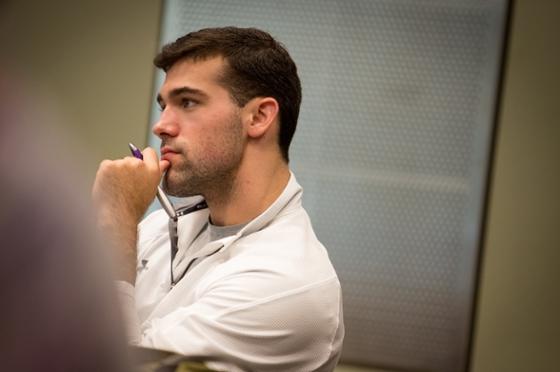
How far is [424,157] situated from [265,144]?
44.6 inches

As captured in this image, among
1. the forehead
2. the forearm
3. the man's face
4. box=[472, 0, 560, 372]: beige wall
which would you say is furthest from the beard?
box=[472, 0, 560, 372]: beige wall

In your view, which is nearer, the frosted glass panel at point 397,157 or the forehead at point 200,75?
the forehead at point 200,75

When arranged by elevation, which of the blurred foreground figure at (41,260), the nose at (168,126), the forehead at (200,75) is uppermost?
the blurred foreground figure at (41,260)

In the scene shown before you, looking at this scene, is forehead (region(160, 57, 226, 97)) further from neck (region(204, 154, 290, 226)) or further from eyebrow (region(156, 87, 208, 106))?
neck (region(204, 154, 290, 226))

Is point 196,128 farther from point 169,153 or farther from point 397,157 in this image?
point 397,157

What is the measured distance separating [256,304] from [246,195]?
0.43 metres

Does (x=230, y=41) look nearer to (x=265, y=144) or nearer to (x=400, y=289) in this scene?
(x=265, y=144)

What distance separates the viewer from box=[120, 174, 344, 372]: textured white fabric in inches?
53.3

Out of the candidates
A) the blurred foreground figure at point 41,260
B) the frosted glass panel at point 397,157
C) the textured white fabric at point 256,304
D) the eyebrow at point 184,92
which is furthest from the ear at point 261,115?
the blurred foreground figure at point 41,260

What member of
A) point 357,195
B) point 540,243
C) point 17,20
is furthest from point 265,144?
point 17,20

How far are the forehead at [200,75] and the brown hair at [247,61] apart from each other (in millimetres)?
14

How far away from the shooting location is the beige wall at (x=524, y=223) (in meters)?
2.70

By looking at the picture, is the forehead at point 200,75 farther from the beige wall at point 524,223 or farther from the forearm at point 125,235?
the beige wall at point 524,223

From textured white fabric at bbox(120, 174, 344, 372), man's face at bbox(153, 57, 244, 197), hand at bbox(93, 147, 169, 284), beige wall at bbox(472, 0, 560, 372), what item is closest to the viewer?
textured white fabric at bbox(120, 174, 344, 372)
